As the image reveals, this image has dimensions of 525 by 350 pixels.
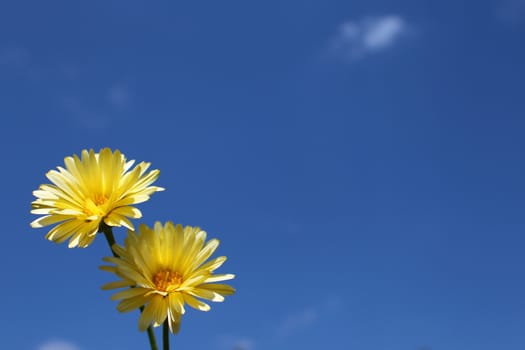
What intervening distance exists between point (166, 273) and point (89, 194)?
0.41 metres

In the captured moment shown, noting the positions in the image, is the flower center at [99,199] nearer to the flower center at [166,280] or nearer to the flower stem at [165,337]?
the flower center at [166,280]

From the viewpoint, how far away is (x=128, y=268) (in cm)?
196

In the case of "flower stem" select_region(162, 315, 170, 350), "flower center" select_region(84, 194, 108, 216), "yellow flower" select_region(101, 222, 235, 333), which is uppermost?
"flower center" select_region(84, 194, 108, 216)

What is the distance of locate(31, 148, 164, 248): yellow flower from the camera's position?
2145 mm

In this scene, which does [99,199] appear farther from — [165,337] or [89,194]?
[165,337]

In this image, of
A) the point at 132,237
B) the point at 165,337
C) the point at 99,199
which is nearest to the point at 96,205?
the point at 99,199

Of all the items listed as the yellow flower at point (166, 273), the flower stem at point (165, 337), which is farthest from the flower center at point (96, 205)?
the flower stem at point (165, 337)

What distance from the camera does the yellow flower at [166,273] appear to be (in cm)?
199

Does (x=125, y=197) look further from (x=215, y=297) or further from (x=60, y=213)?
(x=215, y=297)

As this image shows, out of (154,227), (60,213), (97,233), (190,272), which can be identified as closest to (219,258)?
(190,272)

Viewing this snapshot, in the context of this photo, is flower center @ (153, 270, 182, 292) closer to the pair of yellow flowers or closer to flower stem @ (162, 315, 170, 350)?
the pair of yellow flowers

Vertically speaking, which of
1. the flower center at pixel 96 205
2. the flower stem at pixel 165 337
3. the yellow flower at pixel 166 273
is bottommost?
the flower stem at pixel 165 337

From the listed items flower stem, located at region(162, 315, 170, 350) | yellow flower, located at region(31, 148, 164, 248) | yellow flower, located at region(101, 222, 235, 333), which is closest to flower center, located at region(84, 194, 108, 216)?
yellow flower, located at region(31, 148, 164, 248)

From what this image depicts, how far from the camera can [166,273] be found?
219 centimetres
